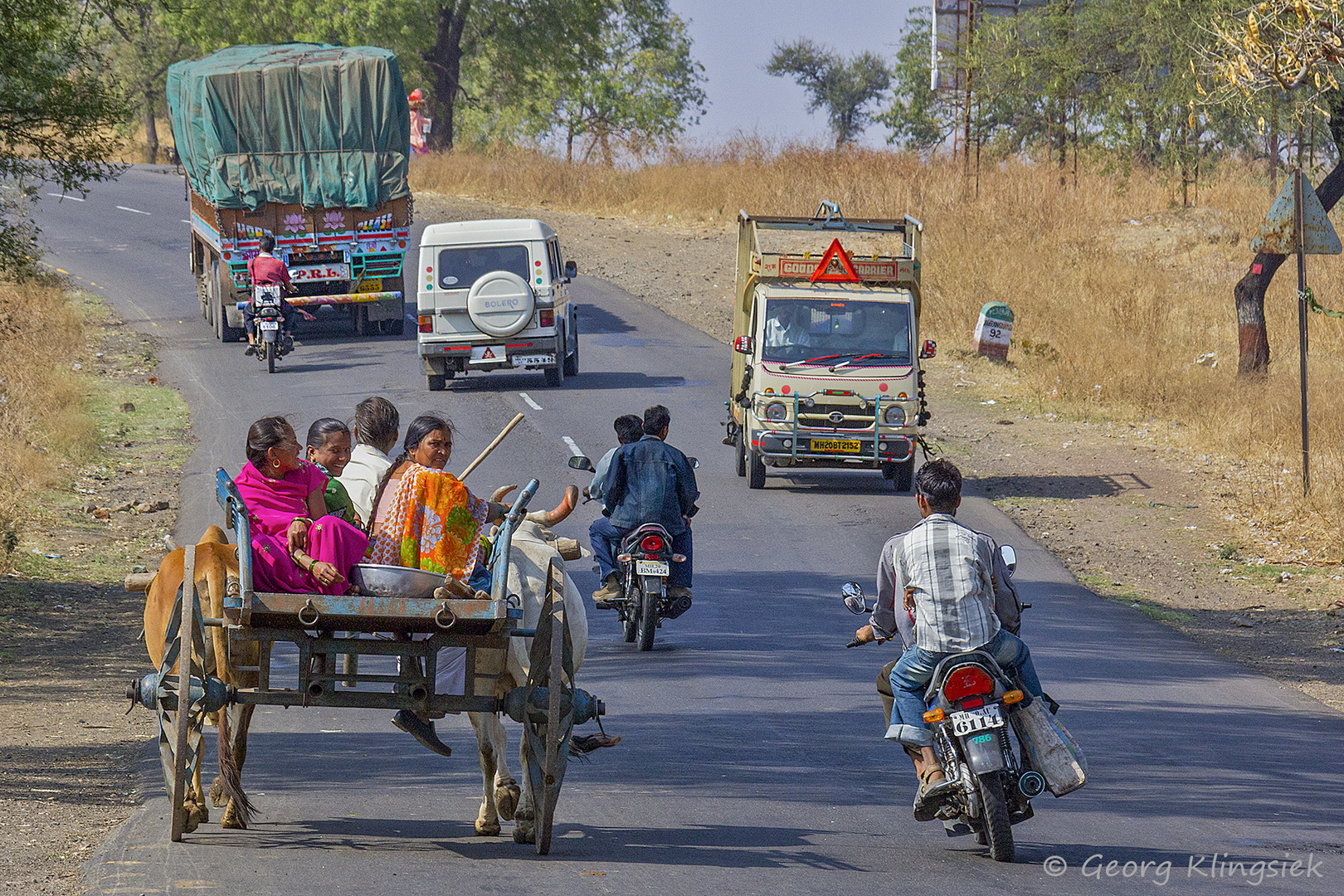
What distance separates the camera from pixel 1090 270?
99.5 ft

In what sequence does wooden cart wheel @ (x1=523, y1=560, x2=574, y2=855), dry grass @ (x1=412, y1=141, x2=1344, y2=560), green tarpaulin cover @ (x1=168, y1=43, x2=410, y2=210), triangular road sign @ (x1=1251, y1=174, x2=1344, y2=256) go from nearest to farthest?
wooden cart wheel @ (x1=523, y1=560, x2=574, y2=855) < triangular road sign @ (x1=1251, y1=174, x2=1344, y2=256) < dry grass @ (x1=412, y1=141, x2=1344, y2=560) < green tarpaulin cover @ (x1=168, y1=43, x2=410, y2=210)

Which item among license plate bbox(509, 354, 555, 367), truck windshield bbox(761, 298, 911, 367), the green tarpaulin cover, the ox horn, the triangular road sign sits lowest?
the ox horn

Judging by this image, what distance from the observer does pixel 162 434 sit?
68.3 ft

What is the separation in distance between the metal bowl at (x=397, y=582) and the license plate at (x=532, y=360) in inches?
679

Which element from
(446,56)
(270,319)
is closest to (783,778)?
(270,319)

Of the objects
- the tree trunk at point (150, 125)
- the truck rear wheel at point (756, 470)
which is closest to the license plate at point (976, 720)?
the truck rear wheel at point (756, 470)

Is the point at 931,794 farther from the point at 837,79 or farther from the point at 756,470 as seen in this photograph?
the point at 837,79

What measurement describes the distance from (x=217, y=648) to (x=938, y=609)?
→ 2.99 m

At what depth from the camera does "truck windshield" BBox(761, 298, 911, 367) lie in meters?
18.4

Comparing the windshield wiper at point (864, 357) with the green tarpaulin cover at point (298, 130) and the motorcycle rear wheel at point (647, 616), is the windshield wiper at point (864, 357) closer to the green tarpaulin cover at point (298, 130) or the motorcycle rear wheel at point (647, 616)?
the motorcycle rear wheel at point (647, 616)

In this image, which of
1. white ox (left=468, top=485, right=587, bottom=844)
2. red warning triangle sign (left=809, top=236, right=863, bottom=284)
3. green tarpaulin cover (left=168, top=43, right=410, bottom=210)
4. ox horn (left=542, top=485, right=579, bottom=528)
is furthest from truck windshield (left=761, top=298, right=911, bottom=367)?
white ox (left=468, top=485, right=587, bottom=844)

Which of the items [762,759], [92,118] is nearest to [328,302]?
[92,118]

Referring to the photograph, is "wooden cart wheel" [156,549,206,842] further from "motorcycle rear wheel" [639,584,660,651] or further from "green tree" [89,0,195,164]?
"green tree" [89,0,195,164]

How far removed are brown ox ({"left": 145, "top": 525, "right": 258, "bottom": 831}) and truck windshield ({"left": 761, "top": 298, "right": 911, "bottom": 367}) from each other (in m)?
11.9
